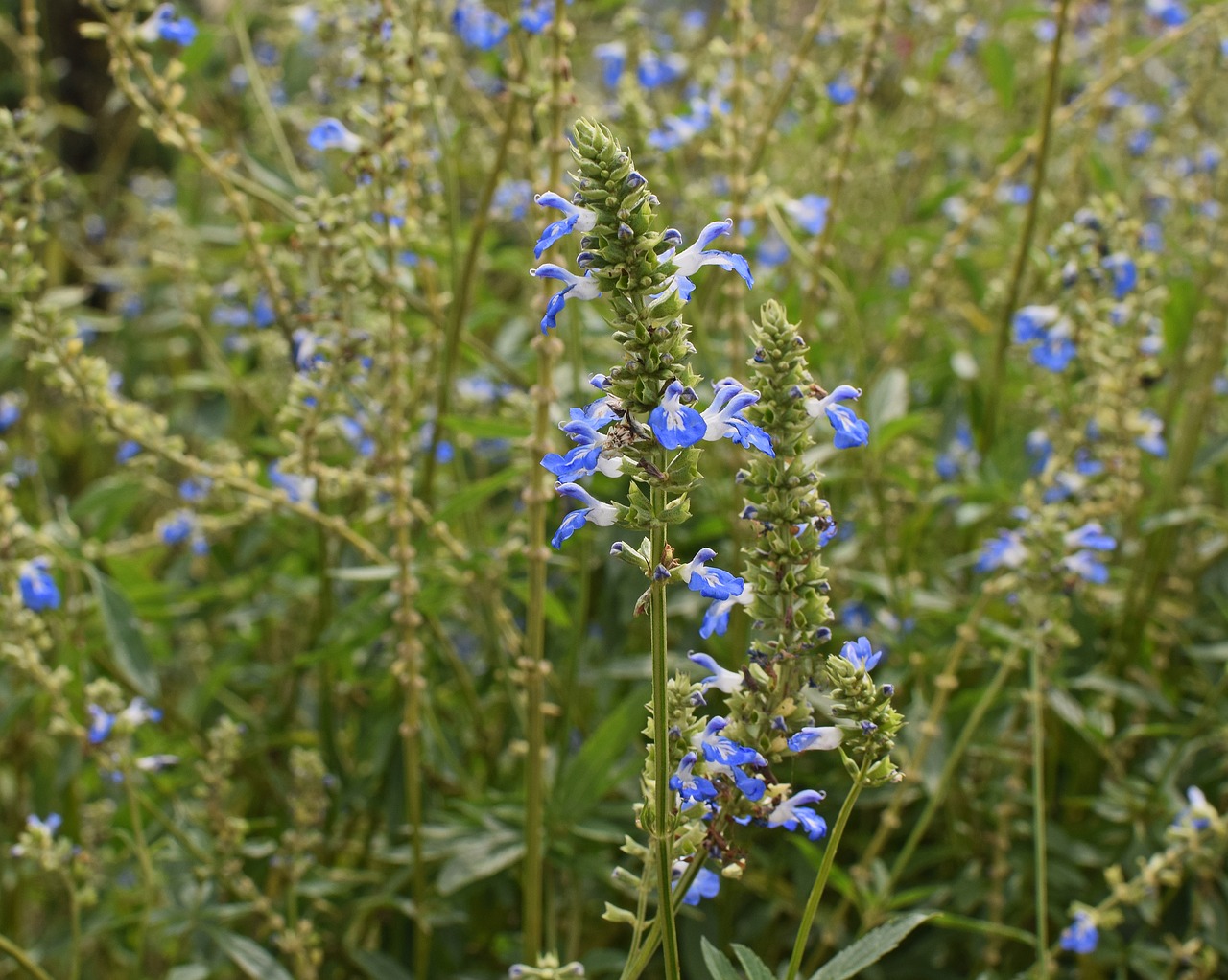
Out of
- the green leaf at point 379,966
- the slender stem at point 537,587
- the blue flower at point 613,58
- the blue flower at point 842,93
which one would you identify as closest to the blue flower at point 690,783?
the slender stem at point 537,587

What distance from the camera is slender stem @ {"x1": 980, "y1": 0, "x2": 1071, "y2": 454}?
10.1ft

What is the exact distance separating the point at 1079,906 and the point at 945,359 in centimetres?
184

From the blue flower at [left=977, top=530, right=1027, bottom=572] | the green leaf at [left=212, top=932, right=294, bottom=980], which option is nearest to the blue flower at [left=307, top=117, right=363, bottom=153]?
the blue flower at [left=977, top=530, right=1027, bottom=572]

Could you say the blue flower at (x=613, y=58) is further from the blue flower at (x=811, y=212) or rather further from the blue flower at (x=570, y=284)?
the blue flower at (x=570, y=284)

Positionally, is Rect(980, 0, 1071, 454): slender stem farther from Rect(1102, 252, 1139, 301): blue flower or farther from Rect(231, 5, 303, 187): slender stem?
Rect(231, 5, 303, 187): slender stem

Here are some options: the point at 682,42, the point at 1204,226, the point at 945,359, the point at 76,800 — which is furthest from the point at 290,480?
the point at 682,42

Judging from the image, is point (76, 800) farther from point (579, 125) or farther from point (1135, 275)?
point (1135, 275)

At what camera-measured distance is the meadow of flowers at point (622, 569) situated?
1.65 metres

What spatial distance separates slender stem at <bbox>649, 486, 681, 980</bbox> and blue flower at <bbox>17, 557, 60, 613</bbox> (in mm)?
1830

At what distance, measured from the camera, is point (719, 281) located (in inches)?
143

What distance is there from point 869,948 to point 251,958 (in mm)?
1632

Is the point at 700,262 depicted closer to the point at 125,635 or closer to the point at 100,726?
the point at 100,726

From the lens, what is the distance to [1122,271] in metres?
3.16

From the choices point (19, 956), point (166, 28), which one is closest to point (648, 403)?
point (19, 956)
